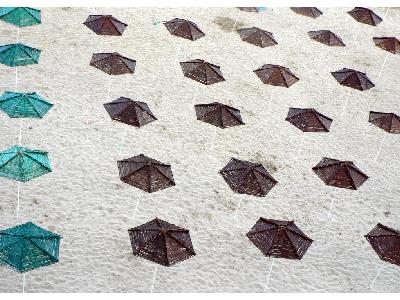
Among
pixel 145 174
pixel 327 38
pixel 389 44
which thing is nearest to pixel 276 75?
pixel 327 38

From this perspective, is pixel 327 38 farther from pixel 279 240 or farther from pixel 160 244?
pixel 160 244

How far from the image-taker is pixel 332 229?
12.0 m

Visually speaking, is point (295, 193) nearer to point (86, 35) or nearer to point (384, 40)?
point (86, 35)

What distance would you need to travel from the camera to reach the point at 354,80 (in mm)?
17609

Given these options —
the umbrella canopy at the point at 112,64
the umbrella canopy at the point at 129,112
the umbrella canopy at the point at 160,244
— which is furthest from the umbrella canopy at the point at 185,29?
the umbrella canopy at the point at 160,244

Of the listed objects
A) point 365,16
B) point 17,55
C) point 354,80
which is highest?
point 365,16

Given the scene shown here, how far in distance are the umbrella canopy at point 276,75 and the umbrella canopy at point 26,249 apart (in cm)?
1003

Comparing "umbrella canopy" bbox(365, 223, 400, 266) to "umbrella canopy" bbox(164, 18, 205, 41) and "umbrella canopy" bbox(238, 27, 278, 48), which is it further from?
"umbrella canopy" bbox(164, 18, 205, 41)

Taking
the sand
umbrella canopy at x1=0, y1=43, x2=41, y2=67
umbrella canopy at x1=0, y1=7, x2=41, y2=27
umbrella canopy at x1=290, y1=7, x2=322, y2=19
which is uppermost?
umbrella canopy at x1=290, y1=7, x2=322, y2=19

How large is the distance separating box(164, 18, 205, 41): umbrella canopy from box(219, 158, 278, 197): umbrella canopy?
Result: 295 inches

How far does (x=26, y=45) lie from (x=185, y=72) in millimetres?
5644

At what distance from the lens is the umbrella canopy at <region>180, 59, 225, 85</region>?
16266mm

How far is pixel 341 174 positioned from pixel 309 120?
264 centimetres

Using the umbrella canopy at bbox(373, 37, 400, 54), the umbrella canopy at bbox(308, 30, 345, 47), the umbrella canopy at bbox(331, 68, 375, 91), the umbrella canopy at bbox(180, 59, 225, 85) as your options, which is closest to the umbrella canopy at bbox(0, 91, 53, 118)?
the umbrella canopy at bbox(180, 59, 225, 85)
